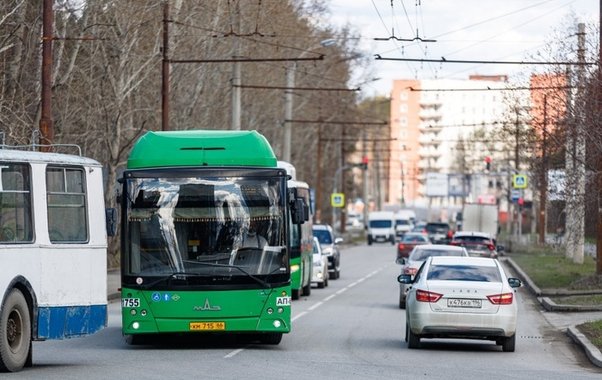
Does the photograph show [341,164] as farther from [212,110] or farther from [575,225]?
[575,225]

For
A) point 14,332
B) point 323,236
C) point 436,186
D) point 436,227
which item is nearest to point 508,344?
point 14,332

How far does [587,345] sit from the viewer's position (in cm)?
2192

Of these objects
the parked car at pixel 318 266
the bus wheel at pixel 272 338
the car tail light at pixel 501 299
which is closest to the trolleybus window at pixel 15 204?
the bus wheel at pixel 272 338

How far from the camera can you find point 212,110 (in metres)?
61.5

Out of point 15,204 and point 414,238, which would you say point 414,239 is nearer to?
point 414,238

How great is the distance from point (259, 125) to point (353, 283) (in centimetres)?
2836

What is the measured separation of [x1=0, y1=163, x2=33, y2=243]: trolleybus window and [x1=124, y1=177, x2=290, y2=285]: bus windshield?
3614 millimetres

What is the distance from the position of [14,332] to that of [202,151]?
511 cm

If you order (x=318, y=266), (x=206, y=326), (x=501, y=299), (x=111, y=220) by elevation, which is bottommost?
(x=318, y=266)

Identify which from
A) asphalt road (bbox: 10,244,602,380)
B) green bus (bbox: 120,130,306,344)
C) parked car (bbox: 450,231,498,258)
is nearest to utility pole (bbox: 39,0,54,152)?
asphalt road (bbox: 10,244,602,380)

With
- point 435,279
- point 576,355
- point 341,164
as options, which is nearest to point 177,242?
point 435,279

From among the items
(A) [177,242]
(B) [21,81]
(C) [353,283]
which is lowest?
(C) [353,283]

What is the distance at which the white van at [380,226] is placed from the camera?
107 metres

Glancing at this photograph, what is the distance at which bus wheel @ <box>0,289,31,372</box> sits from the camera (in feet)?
52.5
